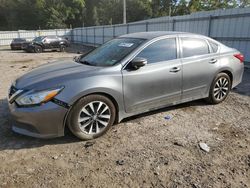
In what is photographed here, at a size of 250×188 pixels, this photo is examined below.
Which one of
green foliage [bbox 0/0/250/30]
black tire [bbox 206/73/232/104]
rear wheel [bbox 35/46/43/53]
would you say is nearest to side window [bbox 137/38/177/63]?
black tire [bbox 206/73/232/104]

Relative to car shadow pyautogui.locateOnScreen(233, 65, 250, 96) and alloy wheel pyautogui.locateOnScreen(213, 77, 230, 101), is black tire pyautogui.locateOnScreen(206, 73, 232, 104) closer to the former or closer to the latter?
alloy wheel pyautogui.locateOnScreen(213, 77, 230, 101)

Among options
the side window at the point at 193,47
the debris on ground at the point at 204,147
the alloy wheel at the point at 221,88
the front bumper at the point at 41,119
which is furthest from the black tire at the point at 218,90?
the front bumper at the point at 41,119

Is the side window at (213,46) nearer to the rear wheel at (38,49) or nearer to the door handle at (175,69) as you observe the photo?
the door handle at (175,69)

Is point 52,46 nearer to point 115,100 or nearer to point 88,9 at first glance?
point 115,100

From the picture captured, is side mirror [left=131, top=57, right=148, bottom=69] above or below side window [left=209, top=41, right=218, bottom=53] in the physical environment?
below

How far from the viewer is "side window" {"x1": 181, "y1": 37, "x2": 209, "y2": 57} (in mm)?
4195

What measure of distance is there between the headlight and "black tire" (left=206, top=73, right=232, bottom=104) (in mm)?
3085

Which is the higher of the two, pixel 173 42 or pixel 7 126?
pixel 173 42

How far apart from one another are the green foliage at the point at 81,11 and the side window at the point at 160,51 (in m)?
41.7

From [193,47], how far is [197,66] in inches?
15.0

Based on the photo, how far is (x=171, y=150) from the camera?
3.15m

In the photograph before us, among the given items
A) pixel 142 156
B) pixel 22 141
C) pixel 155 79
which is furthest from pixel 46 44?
pixel 142 156

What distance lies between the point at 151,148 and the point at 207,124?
4.31 feet

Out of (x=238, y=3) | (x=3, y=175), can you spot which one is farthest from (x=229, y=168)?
(x=238, y=3)
